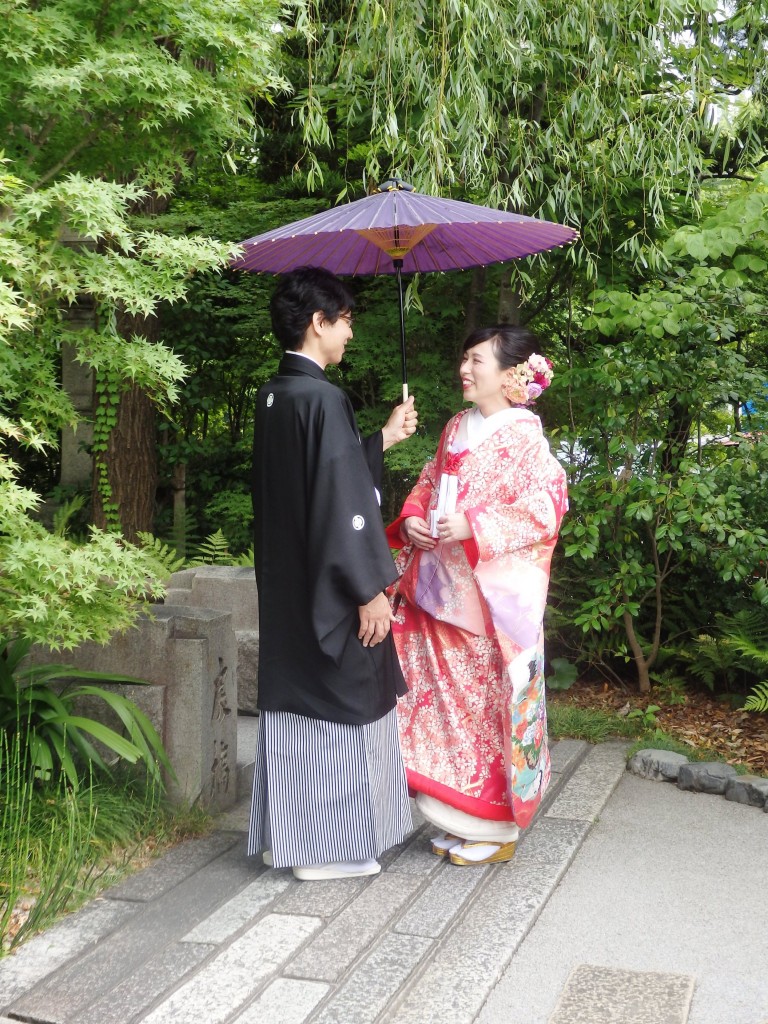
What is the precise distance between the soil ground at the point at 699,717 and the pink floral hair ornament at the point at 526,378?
2.25 metres

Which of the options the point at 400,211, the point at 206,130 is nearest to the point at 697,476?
the point at 400,211

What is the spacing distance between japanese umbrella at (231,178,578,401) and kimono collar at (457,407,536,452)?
0.28 metres

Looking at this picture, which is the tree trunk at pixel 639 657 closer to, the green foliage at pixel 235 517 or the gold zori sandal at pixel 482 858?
the gold zori sandal at pixel 482 858

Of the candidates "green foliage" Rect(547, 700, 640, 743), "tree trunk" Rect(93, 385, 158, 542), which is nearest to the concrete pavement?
"green foliage" Rect(547, 700, 640, 743)

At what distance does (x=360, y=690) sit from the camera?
3604 millimetres

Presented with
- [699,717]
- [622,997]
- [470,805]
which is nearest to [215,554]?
[699,717]

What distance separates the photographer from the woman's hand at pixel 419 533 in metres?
4.00

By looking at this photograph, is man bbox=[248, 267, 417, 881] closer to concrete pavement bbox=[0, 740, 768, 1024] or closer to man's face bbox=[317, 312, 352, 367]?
man's face bbox=[317, 312, 352, 367]

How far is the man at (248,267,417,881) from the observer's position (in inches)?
138

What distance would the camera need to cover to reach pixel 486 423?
13.0ft

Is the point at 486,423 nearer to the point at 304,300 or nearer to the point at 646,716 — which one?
the point at 304,300

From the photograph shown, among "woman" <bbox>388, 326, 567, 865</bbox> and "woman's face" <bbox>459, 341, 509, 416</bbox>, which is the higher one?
"woman's face" <bbox>459, 341, 509, 416</bbox>

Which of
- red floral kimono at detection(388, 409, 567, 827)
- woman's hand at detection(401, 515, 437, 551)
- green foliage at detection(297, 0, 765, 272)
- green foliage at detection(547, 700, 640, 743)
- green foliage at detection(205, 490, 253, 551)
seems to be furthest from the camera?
green foliage at detection(205, 490, 253, 551)

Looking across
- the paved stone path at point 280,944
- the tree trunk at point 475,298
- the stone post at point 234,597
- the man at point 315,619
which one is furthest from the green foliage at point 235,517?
the man at point 315,619
